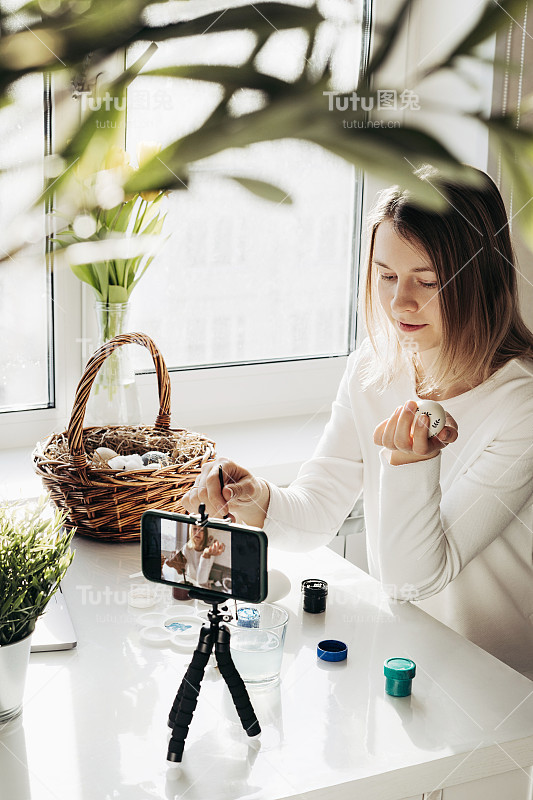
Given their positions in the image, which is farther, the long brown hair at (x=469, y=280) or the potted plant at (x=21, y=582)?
the long brown hair at (x=469, y=280)

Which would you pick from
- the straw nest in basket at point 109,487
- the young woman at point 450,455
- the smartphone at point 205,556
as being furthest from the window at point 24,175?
the straw nest in basket at point 109,487

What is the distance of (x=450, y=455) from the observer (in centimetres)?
130

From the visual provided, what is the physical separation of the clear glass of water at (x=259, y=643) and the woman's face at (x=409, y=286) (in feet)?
1.35

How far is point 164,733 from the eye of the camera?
81cm

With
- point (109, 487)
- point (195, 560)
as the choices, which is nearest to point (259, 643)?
point (195, 560)

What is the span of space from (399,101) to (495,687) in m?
0.89

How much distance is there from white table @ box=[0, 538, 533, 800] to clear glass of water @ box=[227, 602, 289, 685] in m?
0.02

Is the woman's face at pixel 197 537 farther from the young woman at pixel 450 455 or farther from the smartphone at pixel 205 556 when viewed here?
the young woman at pixel 450 455

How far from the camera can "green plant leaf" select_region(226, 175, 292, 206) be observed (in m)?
0.12

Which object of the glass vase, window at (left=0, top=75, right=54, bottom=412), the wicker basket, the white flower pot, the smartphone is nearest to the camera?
window at (left=0, top=75, right=54, bottom=412)

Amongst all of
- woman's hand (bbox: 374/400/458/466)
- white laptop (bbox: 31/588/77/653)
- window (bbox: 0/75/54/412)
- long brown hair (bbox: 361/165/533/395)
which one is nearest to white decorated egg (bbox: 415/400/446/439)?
woman's hand (bbox: 374/400/458/466)

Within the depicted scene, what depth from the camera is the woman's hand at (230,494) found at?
3.53 feet

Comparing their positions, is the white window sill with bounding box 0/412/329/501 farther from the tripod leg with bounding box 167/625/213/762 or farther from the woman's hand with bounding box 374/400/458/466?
the tripod leg with bounding box 167/625/213/762

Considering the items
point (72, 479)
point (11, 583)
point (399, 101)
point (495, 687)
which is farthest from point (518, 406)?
point (399, 101)
